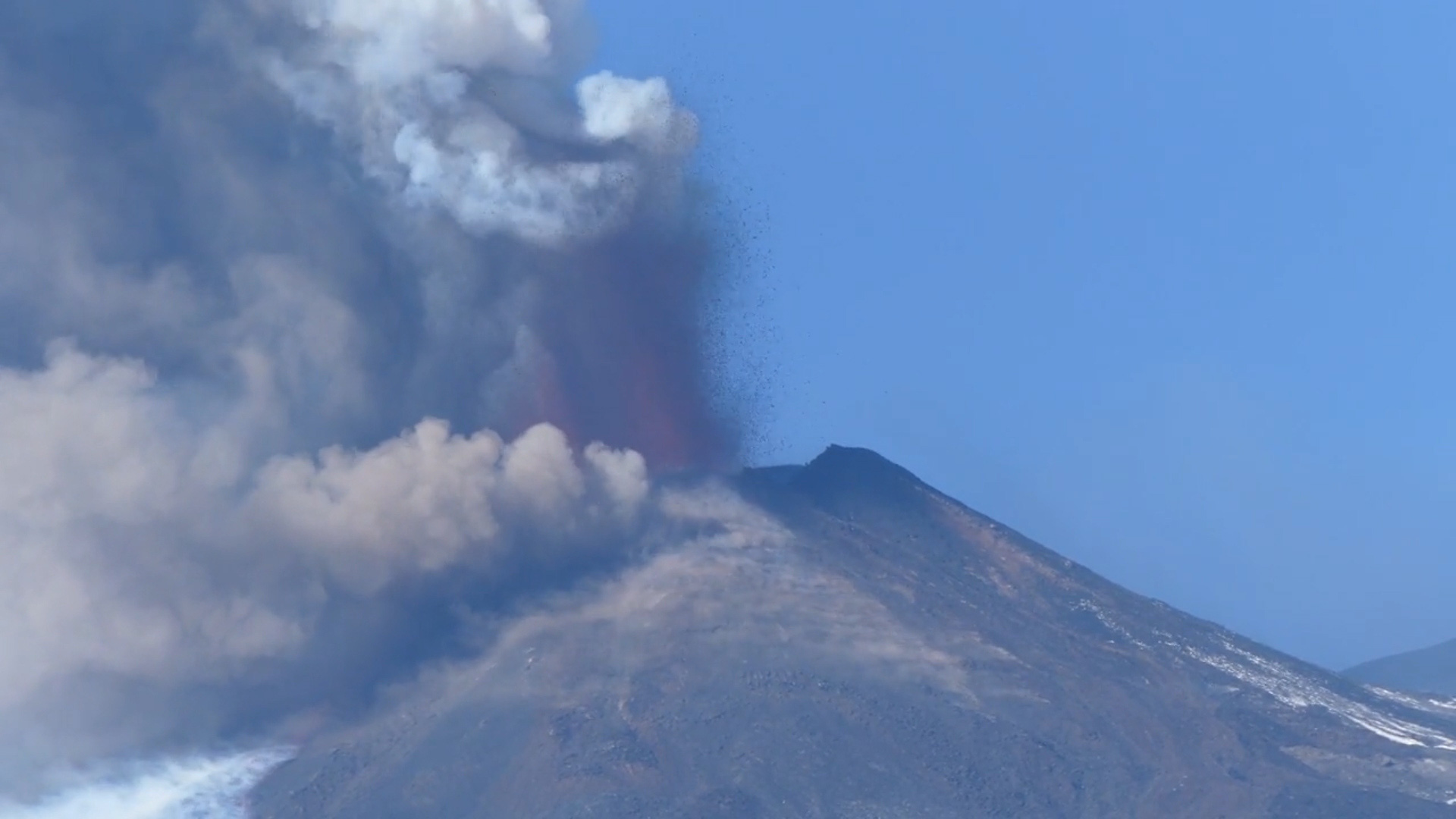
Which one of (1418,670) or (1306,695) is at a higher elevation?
(1418,670)

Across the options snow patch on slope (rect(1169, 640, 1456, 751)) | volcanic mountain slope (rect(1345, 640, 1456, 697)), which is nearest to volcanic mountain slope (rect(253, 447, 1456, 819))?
snow patch on slope (rect(1169, 640, 1456, 751))

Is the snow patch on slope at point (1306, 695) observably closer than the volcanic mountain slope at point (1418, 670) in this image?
Yes

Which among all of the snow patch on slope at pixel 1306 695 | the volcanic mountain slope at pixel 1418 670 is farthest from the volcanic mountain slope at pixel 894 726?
the volcanic mountain slope at pixel 1418 670

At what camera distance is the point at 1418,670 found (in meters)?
84.9

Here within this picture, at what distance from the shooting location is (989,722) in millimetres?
48750

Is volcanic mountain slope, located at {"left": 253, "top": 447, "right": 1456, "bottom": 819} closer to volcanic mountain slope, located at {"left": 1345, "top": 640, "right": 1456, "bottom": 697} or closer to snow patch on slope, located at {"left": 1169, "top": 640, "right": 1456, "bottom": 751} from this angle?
snow patch on slope, located at {"left": 1169, "top": 640, "right": 1456, "bottom": 751}

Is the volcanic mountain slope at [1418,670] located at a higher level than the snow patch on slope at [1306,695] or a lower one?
higher

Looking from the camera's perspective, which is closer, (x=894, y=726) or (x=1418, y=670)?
(x=894, y=726)

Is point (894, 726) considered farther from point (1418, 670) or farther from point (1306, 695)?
point (1418, 670)

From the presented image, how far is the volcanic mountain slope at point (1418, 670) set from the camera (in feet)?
264

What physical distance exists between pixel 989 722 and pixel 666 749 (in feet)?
28.2

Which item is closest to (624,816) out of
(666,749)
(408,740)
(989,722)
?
(666,749)

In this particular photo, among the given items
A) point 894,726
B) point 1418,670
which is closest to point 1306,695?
point 894,726

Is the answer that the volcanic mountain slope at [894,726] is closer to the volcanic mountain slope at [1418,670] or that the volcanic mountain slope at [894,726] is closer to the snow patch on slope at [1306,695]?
the snow patch on slope at [1306,695]
